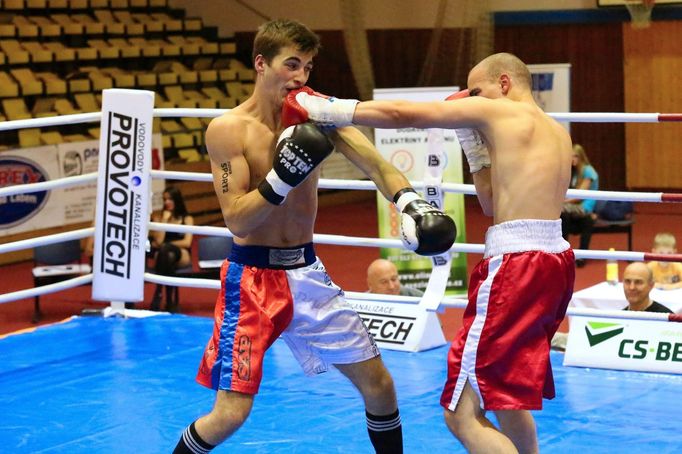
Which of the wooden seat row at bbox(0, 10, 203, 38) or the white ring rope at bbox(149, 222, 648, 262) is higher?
the wooden seat row at bbox(0, 10, 203, 38)

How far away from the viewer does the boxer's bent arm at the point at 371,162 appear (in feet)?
11.2

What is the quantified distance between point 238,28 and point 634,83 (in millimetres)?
5520

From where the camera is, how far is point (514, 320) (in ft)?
10.9

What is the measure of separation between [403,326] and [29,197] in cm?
543

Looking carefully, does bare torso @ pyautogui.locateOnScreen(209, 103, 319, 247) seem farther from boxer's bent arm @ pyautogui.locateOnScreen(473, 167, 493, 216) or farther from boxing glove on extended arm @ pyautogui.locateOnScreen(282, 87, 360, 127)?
boxer's bent arm @ pyautogui.locateOnScreen(473, 167, 493, 216)

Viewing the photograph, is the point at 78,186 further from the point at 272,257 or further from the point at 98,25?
the point at 272,257

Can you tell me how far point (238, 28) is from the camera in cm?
1581

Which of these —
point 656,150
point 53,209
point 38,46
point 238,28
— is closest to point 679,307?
point 53,209

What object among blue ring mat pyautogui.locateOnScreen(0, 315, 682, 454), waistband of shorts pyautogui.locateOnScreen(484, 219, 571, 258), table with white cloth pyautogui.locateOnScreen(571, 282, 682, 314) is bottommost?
blue ring mat pyautogui.locateOnScreen(0, 315, 682, 454)

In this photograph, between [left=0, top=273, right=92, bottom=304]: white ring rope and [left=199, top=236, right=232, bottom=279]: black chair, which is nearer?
[left=0, top=273, right=92, bottom=304]: white ring rope

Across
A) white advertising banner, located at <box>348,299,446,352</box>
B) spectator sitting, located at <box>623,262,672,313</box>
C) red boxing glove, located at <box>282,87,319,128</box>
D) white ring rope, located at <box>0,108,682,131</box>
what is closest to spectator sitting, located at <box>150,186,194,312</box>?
white ring rope, located at <box>0,108,682,131</box>

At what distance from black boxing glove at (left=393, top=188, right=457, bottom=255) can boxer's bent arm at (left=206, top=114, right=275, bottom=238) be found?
48cm

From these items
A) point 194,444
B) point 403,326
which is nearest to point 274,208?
point 194,444

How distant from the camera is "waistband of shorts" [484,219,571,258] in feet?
11.0
